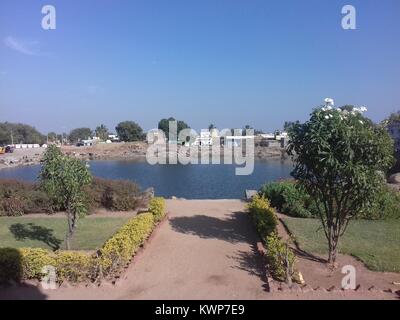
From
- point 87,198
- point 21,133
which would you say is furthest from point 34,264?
point 21,133

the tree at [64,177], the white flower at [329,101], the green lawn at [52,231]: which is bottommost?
the green lawn at [52,231]

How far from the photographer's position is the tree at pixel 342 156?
838cm

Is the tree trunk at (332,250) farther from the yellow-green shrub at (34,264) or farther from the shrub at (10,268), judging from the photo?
the shrub at (10,268)

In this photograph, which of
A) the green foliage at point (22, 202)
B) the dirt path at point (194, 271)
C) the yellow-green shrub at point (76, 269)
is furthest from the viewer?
the green foliage at point (22, 202)

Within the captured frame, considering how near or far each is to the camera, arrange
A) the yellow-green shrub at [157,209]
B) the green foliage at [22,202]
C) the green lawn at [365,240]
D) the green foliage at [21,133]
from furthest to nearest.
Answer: the green foliage at [21,133]
the green foliage at [22,202]
the yellow-green shrub at [157,209]
the green lawn at [365,240]

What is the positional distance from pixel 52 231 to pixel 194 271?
19.6 ft

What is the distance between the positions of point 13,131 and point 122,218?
357 feet

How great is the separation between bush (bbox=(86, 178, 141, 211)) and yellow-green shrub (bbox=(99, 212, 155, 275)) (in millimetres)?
4851

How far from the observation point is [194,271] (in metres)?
8.48

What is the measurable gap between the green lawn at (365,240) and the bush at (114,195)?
226 inches

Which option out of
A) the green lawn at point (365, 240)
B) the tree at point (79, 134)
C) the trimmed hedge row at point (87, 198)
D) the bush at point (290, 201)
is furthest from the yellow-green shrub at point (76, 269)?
the tree at point (79, 134)

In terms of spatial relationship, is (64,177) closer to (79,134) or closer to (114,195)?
(114,195)

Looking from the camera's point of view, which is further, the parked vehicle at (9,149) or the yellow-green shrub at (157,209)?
the parked vehicle at (9,149)

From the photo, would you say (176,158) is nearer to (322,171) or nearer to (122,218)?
(122,218)
